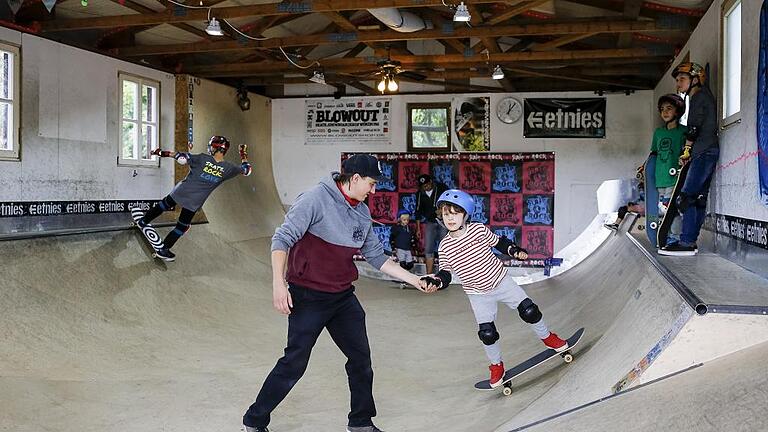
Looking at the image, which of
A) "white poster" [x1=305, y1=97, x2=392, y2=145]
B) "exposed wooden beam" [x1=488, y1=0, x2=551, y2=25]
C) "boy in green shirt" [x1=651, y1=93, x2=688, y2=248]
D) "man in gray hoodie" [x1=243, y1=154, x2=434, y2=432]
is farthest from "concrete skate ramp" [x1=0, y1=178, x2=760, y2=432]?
"white poster" [x1=305, y1=97, x2=392, y2=145]

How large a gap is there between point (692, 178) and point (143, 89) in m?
7.85

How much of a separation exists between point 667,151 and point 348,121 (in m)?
7.94

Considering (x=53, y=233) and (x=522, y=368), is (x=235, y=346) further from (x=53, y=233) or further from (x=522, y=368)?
(x=522, y=368)

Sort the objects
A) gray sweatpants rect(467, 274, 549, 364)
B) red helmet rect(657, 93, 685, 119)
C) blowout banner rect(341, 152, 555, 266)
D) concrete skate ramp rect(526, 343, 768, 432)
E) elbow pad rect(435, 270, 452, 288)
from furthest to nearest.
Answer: blowout banner rect(341, 152, 555, 266)
red helmet rect(657, 93, 685, 119)
gray sweatpants rect(467, 274, 549, 364)
elbow pad rect(435, 270, 452, 288)
concrete skate ramp rect(526, 343, 768, 432)

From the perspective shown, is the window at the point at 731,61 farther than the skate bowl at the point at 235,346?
Yes

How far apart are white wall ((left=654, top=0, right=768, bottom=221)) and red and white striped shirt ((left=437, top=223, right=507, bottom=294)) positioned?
1702 mm

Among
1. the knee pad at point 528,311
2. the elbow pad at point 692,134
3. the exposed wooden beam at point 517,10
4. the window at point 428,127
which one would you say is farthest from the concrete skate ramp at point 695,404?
the window at point 428,127

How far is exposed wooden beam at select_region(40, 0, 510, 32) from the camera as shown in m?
6.59

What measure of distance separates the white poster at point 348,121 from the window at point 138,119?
11.7 feet

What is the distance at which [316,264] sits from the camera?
3262 millimetres

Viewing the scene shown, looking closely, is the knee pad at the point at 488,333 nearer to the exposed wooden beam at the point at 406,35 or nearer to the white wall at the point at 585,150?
the exposed wooden beam at the point at 406,35

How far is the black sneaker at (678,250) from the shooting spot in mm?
5059

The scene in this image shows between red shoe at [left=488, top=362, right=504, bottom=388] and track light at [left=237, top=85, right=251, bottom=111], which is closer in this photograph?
red shoe at [left=488, top=362, right=504, bottom=388]

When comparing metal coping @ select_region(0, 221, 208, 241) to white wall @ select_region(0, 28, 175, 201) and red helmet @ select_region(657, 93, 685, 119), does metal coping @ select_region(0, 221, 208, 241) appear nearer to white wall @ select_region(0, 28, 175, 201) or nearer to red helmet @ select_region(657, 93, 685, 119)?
white wall @ select_region(0, 28, 175, 201)
